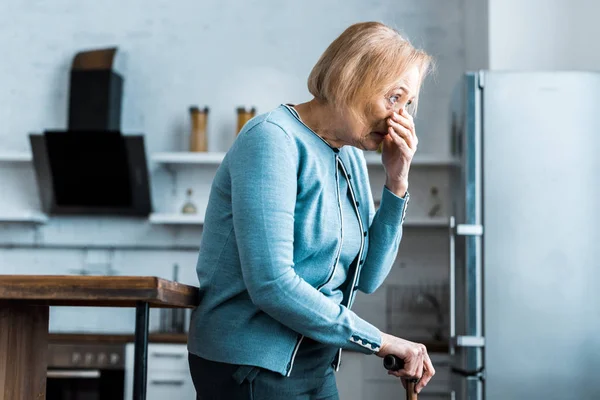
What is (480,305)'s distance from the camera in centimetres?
333

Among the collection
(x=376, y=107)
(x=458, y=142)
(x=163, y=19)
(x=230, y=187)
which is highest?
(x=163, y=19)

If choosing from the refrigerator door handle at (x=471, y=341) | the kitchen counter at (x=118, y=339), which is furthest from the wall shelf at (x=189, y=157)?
the refrigerator door handle at (x=471, y=341)

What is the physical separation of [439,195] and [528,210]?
4.24 ft

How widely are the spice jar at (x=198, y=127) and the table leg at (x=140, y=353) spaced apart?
3321mm

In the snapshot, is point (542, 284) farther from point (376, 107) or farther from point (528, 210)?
point (376, 107)

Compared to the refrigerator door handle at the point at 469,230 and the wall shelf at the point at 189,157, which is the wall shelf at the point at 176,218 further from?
the refrigerator door handle at the point at 469,230

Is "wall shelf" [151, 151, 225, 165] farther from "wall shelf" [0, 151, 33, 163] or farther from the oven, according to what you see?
the oven

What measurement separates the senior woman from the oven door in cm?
271

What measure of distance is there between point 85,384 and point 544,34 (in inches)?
112

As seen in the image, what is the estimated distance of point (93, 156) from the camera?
4.40 meters

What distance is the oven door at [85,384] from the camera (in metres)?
3.88

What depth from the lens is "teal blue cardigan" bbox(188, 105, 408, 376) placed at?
121cm

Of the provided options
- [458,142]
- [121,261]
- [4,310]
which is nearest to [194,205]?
[121,261]

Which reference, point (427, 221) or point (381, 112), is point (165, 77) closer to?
point (427, 221)
